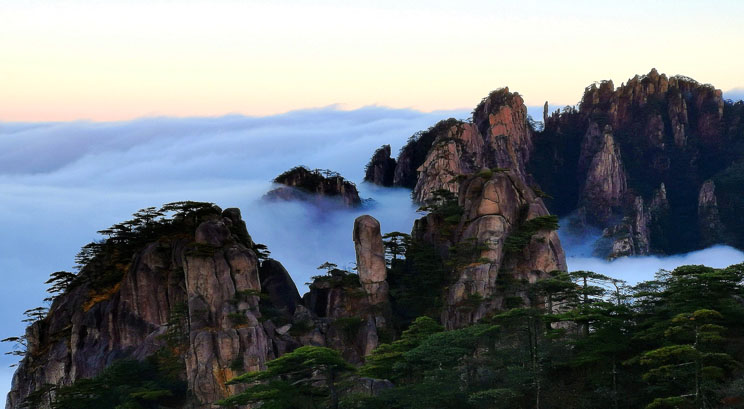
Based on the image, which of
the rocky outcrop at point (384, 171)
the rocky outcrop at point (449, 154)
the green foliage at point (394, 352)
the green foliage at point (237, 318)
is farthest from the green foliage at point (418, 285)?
the rocky outcrop at point (384, 171)

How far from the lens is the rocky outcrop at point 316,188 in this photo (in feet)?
572

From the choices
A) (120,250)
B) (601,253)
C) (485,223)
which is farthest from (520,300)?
(601,253)

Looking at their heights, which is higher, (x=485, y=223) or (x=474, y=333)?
(x=485, y=223)

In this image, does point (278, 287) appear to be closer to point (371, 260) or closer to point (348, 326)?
point (371, 260)

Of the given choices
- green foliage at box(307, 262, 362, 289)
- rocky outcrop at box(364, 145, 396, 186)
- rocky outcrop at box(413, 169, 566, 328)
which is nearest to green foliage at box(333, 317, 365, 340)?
green foliage at box(307, 262, 362, 289)

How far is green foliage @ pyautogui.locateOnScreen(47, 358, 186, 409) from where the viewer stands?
96.4 metres

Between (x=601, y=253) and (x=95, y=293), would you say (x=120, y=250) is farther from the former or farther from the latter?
(x=601, y=253)

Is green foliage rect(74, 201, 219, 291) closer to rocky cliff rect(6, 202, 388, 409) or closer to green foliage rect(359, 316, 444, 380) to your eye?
rocky cliff rect(6, 202, 388, 409)

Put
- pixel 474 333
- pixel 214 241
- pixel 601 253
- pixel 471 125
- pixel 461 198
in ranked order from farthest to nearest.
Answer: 1. pixel 601 253
2. pixel 471 125
3. pixel 461 198
4. pixel 214 241
5. pixel 474 333

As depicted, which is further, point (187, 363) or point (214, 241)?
point (214, 241)

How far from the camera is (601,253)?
200 metres

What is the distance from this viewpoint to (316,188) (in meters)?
174

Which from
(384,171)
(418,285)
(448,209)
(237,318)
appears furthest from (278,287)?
(384,171)

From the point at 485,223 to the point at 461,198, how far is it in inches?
259
